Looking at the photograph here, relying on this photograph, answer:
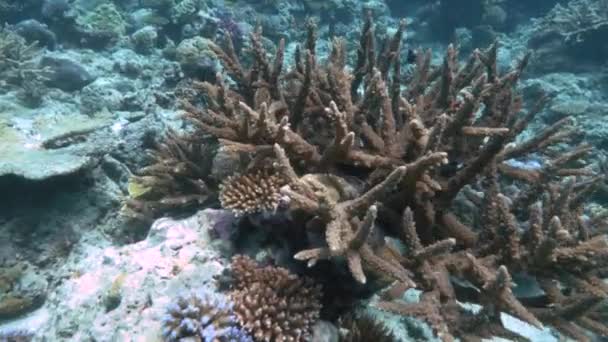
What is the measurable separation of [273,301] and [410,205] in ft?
3.95

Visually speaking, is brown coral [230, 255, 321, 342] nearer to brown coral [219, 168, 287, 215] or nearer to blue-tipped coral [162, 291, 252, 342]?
blue-tipped coral [162, 291, 252, 342]

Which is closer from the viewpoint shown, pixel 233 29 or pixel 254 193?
pixel 254 193

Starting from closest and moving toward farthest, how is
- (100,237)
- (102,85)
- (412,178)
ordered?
1. (412,178)
2. (100,237)
3. (102,85)

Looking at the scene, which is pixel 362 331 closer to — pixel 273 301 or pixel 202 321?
pixel 273 301

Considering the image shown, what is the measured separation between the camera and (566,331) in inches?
113

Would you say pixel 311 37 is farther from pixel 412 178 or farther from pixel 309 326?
pixel 309 326

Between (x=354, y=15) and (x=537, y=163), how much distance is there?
10.6 metres

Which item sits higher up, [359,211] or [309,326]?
[359,211]

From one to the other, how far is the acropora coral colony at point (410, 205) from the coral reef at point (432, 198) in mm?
10

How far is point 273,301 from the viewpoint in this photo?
2.92 m

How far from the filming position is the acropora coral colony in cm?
286

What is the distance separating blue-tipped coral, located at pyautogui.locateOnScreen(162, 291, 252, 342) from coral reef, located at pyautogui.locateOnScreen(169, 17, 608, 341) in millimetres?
601

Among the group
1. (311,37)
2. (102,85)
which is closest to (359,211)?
(311,37)

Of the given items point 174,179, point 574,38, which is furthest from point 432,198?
point 574,38
